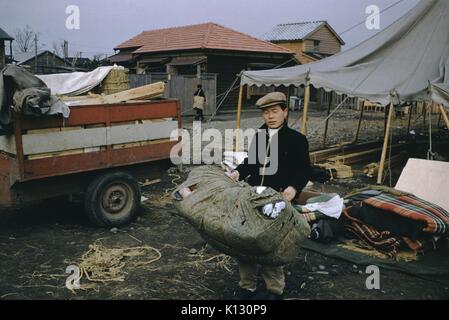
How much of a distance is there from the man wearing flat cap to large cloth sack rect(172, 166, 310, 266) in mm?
414

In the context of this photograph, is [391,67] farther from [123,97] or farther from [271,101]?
[271,101]

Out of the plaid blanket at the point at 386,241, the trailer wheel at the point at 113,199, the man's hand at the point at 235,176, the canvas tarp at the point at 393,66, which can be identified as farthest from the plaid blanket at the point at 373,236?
the canvas tarp at the point at 393,66

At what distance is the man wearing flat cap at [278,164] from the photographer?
372 centimetres

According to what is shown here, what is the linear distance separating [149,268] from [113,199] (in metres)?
1.61

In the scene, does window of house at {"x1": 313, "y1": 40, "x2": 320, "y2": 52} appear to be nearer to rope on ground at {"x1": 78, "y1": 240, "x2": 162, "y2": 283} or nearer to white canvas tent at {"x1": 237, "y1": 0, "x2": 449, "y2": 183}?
white canvas tent at {"x1": 237, "y1": 0, "x2": 449, "y2": 183}

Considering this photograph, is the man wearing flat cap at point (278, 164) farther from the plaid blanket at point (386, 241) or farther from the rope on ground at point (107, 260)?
the plaid blanket at point (386, 241)

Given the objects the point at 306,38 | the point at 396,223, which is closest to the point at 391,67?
the point at 396,223

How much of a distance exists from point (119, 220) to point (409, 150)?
31.0ft

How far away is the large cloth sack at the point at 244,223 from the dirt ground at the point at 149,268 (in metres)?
1.00

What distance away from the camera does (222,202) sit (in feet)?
11.1

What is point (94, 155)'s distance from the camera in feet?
18.7
